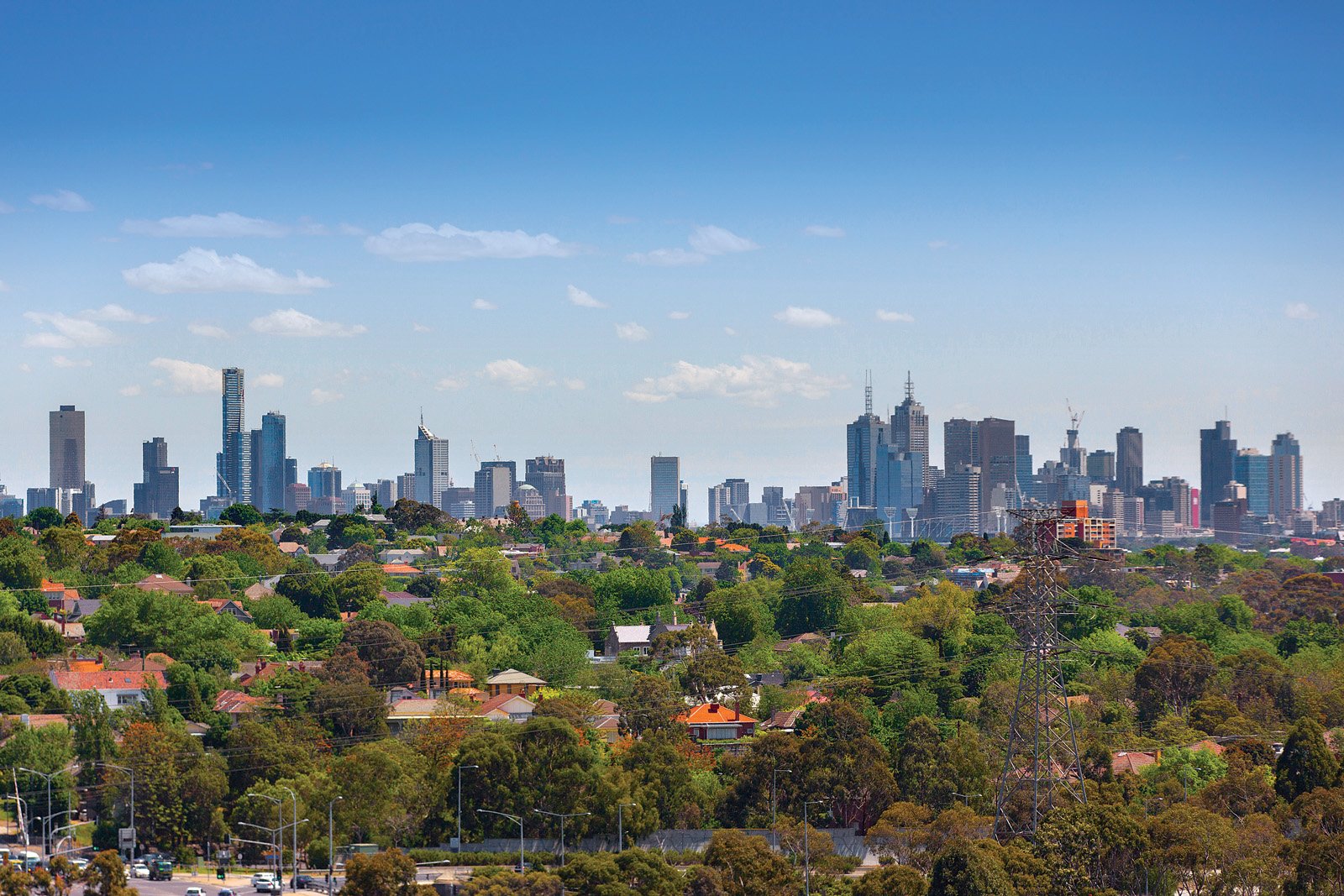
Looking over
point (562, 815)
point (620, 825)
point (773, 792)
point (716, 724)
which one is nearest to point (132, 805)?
point (562, 815)

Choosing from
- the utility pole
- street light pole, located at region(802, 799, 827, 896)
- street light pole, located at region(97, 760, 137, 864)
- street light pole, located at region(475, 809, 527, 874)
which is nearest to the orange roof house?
street light pole, located at region(802, 799, 827, 896)

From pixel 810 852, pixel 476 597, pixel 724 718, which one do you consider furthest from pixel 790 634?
pixel 810 852

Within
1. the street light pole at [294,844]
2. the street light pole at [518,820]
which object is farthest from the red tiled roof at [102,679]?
the street light pole at [518,820]

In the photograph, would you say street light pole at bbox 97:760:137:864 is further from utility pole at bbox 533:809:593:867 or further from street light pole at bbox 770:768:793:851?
street light pole at bbox 770:768:793:851

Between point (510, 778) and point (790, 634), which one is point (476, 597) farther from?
point (510, 778)

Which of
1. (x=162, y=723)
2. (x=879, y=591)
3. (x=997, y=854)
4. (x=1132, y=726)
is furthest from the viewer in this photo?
(x=879, y=591)

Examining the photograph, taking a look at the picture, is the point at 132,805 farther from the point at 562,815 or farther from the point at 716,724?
the point at 716,724
